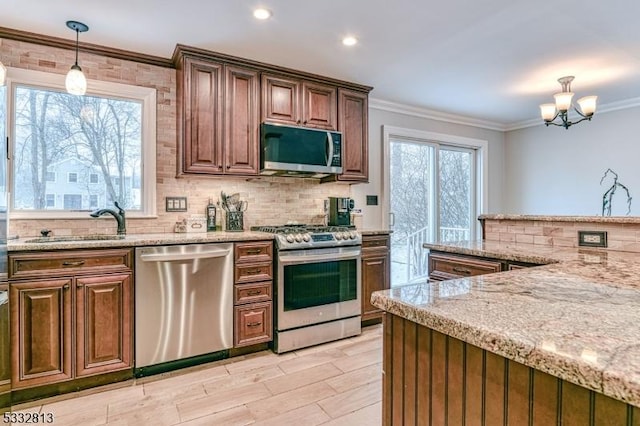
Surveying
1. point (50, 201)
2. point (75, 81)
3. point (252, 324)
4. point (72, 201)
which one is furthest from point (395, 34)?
point (50, 201)

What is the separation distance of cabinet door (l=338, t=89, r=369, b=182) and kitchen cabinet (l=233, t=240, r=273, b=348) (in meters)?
1.24

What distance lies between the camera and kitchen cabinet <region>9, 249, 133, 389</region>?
2.06 metres

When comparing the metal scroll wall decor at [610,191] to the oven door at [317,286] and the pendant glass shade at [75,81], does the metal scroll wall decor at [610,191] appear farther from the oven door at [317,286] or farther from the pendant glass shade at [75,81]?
the pendant glass shade at [75,81]

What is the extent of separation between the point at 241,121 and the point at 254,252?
114 centimetres

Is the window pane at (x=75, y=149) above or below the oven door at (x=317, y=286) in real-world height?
above

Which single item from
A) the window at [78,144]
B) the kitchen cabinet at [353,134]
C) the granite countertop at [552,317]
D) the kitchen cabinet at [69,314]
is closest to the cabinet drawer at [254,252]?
the kitchen cabinet at [69,314]

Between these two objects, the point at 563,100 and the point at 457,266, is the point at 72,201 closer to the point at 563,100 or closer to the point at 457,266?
the point at 457,266

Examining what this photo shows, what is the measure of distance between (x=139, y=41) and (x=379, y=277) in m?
2.85

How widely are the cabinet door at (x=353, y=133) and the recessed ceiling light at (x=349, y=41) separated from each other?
32.5 inches

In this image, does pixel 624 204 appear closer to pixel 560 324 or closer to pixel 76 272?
pixel 560 324

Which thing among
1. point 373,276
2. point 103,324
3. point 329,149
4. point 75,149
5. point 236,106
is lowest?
point 103,324

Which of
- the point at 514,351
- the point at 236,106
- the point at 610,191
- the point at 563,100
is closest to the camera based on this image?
the point at 514,351

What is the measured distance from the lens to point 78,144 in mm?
2809

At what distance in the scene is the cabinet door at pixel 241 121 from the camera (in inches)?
119
